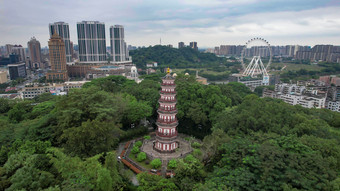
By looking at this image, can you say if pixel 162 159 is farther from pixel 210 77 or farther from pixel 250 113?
pixel 210 77

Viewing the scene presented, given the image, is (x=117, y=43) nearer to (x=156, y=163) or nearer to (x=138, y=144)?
(x=138, y=144)

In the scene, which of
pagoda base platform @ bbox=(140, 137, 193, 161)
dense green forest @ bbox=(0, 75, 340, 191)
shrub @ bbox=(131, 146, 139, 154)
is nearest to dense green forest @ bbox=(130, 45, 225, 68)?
dense green forest @ bbox=(0, 75, 340, 191)

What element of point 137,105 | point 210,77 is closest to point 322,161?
point 137,105

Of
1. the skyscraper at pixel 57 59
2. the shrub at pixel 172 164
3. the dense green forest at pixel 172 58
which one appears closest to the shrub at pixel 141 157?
the shrub at pixel 172 164

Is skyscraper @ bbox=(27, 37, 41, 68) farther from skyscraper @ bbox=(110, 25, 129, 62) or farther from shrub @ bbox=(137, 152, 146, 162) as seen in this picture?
shrub @ bbox=(137, 152, 146, 162)

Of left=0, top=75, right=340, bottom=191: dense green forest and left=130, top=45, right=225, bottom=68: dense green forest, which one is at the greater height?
left=130, top=45, right=225, bottom=68: dense green forest

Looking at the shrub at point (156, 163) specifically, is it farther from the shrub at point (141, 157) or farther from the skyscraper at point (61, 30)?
the skyscraper at point (61, 30)
